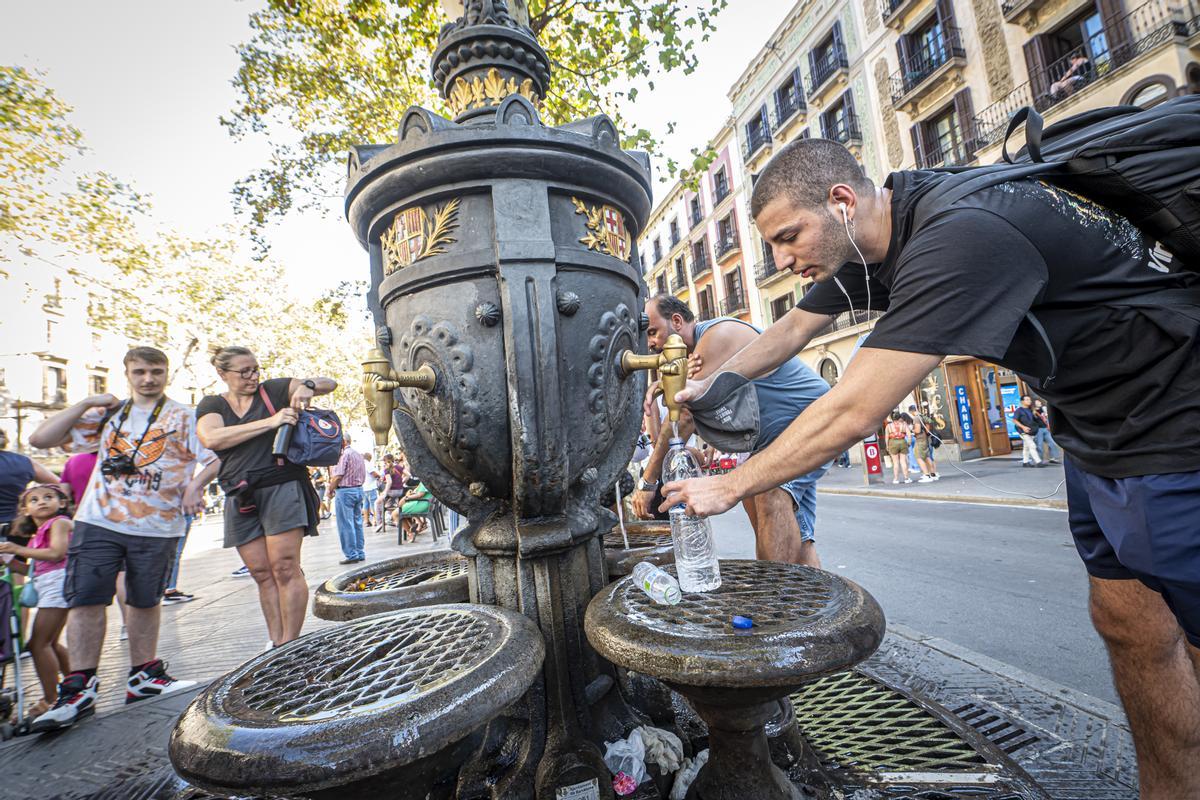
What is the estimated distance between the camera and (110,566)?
2904 mm

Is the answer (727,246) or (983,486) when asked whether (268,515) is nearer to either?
(983,486)

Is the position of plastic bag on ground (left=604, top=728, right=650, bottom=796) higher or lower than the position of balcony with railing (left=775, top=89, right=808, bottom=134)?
lower

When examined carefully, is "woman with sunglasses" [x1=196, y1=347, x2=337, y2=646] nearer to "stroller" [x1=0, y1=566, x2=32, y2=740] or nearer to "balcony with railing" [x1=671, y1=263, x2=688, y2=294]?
"stroller" [x1=0, y1=566, x2=32, y2=740]

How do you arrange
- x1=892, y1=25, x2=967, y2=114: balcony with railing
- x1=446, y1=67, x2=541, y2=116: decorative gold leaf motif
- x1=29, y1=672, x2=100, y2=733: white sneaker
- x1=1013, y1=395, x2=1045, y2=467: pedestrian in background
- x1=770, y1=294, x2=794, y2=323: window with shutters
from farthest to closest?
x1=770, y1=294, x2=794, y2=323: window with shutters < x1=892, y1=25, x2=967, y2=114: balcony with railing < x1=1013, y1=395, x2=1045, y2=467: pedestrian in background < x1=29, y1=672, x2=100, y2=733: white sneaker < x1=446, y1=67, x2=541, y2=116: decorative gold leaf motif

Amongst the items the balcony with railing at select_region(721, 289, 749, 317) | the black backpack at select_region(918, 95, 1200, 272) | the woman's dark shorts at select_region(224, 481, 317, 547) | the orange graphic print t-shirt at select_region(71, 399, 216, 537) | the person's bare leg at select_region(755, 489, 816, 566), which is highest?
the balcony with railing at select_region(721, 289, 749, 317)

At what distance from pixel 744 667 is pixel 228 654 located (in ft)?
12.9

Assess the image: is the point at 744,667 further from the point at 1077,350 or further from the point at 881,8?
the point at 881,8

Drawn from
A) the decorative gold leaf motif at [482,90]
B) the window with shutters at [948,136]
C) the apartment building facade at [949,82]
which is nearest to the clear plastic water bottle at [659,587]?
the decorative gold leaf motif at [482,90]

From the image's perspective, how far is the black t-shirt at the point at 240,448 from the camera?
316 centimetres

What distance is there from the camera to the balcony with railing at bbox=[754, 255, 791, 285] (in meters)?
20.8

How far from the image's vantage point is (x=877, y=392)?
4.19 ft

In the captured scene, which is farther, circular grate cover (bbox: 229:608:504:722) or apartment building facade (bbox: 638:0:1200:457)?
apartment building facade (bbox: 638:0:1200:457)

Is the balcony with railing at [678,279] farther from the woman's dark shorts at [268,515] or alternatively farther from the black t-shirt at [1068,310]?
the black t-shirt at [1068,310]

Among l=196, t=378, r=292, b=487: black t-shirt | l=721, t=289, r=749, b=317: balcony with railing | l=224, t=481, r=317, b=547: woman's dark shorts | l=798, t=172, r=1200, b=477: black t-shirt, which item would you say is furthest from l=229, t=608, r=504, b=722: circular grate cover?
l=721, t=289, r=749, b=317: balcony with railing
